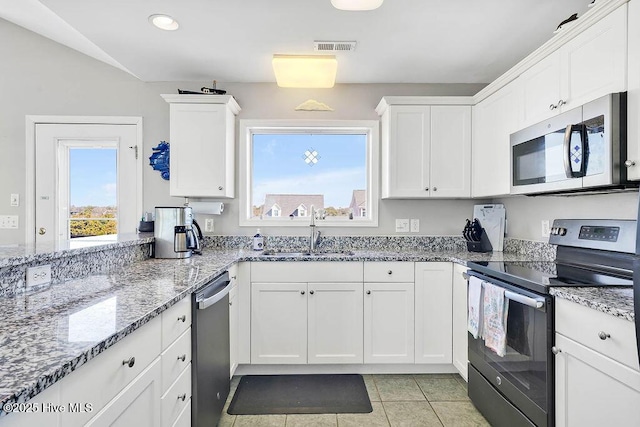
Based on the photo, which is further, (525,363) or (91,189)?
(91,189)

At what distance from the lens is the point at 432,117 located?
8.96 feet

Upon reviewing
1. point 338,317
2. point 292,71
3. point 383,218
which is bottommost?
point 338,317

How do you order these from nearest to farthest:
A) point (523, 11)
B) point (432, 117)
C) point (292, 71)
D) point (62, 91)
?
point (523, 11) < point (292, 71) < point (432, 117) < point (62, 91)

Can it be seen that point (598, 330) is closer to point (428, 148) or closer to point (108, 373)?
point (108, 373)

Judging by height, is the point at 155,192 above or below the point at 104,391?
above

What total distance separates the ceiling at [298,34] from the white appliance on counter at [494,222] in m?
1.13

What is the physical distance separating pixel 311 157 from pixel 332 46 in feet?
3.38

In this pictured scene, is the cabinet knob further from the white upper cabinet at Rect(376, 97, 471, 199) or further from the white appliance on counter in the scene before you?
the white appliance on counter

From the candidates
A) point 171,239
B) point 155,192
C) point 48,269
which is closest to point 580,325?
point 48,269

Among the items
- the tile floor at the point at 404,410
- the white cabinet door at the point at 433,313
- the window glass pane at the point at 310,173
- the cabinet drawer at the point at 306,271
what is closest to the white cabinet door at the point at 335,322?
the cabinet drawer at the point at 306,271

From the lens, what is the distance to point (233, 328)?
91.2 inches

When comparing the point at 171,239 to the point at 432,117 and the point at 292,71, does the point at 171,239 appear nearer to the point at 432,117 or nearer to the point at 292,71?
the point at 292,71

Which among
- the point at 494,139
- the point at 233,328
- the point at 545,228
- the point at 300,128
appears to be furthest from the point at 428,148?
the point at 233,328

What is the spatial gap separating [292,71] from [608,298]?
2242 mm
